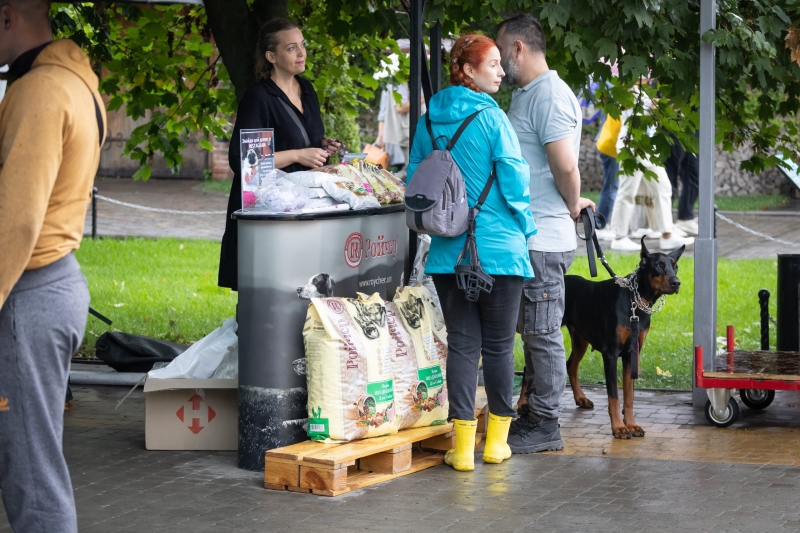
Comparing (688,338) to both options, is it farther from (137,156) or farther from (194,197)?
(194,197)

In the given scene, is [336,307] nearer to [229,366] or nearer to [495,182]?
[229,366]

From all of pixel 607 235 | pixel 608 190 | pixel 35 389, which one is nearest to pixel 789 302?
pixel 35 389

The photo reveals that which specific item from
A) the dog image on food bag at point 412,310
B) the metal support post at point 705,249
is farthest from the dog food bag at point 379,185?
the metal support post at point 705,249

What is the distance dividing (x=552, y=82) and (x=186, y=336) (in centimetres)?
481

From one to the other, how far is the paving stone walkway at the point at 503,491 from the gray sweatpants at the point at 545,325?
32cm

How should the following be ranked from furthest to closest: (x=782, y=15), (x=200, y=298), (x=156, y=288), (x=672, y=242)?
(x=672, y=242) < (x=156, y=288) < (x=200, y=298) < (x=782, y=15)

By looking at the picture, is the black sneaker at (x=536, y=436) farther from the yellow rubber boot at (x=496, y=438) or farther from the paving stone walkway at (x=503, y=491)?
the yellow rubber boot at (x=496, y=438)

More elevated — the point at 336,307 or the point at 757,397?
the point at 336,307

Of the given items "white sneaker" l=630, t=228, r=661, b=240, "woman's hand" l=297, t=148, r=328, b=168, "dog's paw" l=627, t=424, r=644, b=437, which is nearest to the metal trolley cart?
"dog's paw" l=627, t=424, r=644, b=437

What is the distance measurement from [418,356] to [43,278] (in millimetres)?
2774

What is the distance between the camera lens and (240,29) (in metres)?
7.66

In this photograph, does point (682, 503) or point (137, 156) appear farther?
point (137, 156)

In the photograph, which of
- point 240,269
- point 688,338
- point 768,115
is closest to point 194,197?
point 688,338

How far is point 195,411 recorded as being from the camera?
608 centimetres
